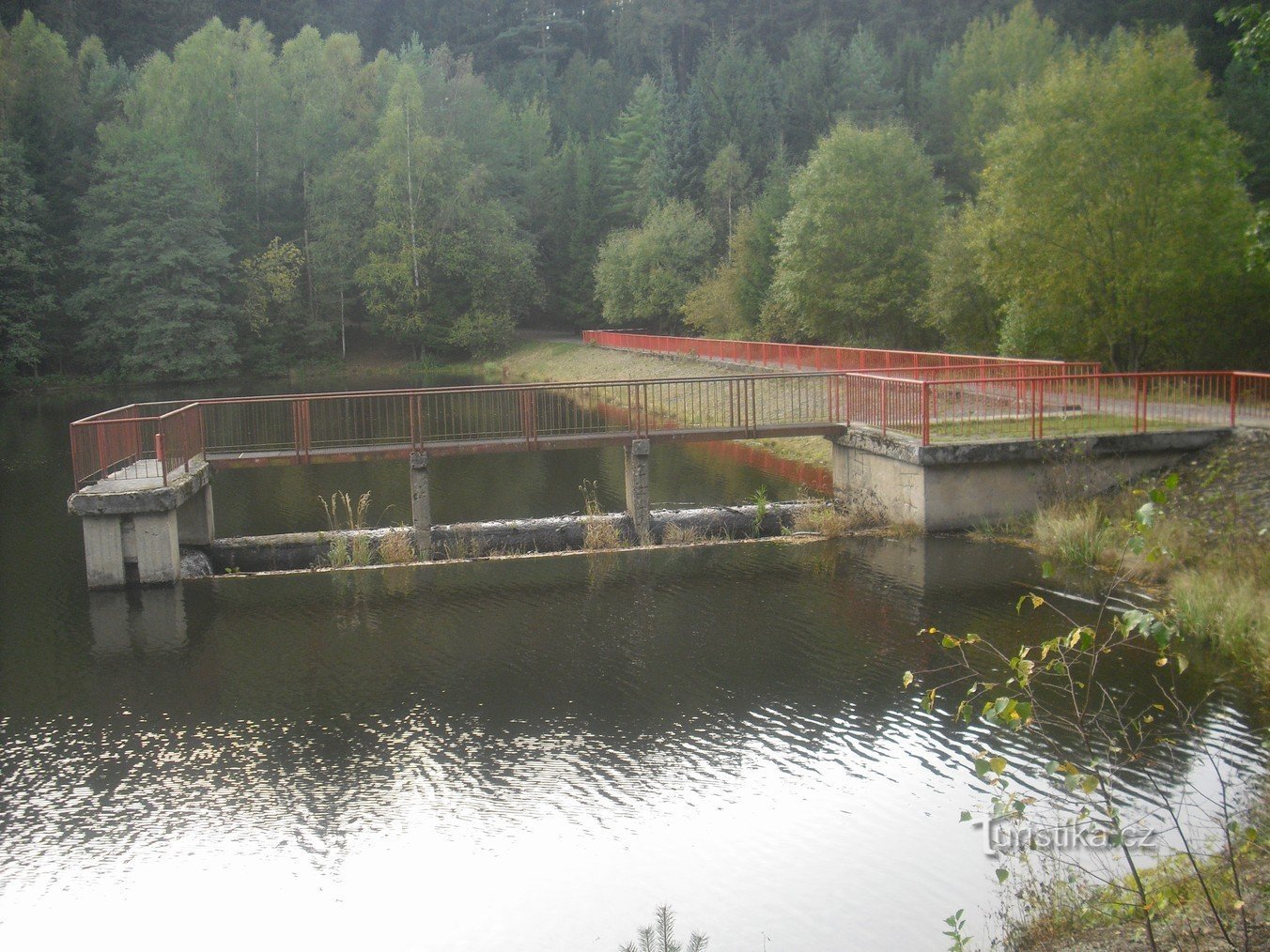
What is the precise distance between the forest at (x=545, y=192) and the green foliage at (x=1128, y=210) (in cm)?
16

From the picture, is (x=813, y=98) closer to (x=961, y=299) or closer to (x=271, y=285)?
(x=271, y=285)

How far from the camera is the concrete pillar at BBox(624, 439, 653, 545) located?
758 inches

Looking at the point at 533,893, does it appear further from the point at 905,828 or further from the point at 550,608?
the point at 550,608

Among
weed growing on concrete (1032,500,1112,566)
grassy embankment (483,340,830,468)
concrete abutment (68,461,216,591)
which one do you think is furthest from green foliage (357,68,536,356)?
weed growing on concrete (1032,500,1112,566)

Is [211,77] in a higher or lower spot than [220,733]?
higher

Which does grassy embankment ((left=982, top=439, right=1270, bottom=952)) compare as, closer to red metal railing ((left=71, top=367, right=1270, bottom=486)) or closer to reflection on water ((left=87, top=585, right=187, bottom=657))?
red metal railing ((left=71, top=367, right=1270, bottom=486))

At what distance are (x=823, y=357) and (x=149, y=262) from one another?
39.9m

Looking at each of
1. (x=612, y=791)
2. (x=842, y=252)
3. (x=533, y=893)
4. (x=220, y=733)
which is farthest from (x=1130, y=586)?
→ (x=842, y=252)

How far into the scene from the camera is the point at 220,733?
36.2 ft

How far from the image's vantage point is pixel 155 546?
1688cm

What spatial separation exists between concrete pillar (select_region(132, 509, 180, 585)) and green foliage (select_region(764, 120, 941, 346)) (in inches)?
1164

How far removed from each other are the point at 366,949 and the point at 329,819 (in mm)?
1902

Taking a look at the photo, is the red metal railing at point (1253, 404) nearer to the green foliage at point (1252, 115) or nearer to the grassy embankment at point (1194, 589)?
the grassy embankment at point (1194, 589)

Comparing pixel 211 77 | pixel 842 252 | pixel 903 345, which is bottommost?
pixel 903 345
